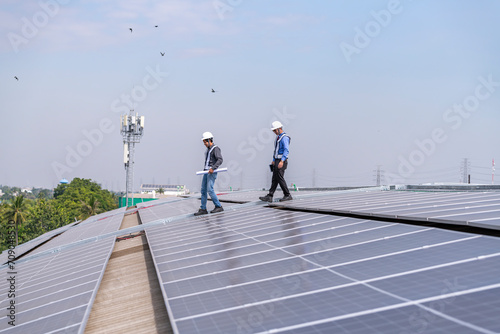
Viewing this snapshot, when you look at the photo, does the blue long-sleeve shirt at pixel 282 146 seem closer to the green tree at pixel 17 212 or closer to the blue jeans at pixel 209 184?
the blue jeans at pixel 209 184

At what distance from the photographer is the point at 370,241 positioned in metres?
5.85

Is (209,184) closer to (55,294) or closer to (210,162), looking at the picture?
(210,162)

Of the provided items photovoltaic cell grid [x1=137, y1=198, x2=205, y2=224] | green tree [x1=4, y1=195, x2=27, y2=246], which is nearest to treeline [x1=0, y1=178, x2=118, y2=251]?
green tree [x1=4, y1=195, x2=27, y2=246]

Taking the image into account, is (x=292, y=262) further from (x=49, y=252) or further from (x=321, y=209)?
(x=49, y=252)

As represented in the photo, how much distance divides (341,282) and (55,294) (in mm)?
4607

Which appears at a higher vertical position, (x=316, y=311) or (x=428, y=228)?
(x=428, y=228)

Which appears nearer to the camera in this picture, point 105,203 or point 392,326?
point 392,326

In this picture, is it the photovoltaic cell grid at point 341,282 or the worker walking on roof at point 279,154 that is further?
the worker walking on roof at point 279,154

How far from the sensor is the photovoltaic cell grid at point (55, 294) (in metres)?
5.03

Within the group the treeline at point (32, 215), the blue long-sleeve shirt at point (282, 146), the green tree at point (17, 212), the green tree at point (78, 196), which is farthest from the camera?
the green tree at point (78, 196)

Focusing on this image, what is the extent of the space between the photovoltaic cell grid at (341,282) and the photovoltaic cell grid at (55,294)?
41.6 inches

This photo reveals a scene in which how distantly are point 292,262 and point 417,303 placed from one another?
2.17 meters

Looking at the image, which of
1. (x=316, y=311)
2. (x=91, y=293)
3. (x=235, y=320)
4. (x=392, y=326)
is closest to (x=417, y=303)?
(x=392, y=326)

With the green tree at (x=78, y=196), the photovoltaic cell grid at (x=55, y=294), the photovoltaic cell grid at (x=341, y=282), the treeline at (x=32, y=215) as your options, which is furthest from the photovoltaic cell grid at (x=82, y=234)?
the green tree at (x=78, y=196)
